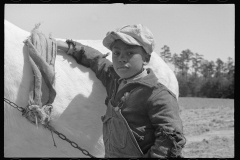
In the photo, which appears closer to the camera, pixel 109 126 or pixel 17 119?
pixel 109 126

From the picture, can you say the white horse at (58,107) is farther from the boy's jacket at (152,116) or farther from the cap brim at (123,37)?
the cap brim at (123,37)

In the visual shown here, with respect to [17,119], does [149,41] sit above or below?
above

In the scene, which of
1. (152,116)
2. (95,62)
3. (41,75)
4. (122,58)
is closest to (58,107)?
(41,75)

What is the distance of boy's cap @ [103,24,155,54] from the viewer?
1.44m

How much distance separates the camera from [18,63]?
1.68 metres

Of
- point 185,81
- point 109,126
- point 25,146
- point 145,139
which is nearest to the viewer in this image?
point 145,139

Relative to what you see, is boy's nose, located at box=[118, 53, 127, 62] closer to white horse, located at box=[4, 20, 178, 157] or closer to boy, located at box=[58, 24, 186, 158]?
boy, located at box=[58, 24, 186, 158]

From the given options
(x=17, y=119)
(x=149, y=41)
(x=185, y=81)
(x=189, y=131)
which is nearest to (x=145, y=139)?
(x=149, y=41)

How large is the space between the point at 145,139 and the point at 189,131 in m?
6.33

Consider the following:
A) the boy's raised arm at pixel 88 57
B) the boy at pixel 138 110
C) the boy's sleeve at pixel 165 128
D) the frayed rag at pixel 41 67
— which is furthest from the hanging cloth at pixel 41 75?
the boy's sleeve at pixel 165 128

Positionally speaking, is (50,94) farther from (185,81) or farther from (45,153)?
(185,81)

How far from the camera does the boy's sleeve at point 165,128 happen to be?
1.29m

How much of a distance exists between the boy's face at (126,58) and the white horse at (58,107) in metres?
0.50

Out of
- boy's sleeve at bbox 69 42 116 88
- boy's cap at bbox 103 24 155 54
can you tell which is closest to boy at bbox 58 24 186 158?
boy's cap at bbox 103 24 155 54
